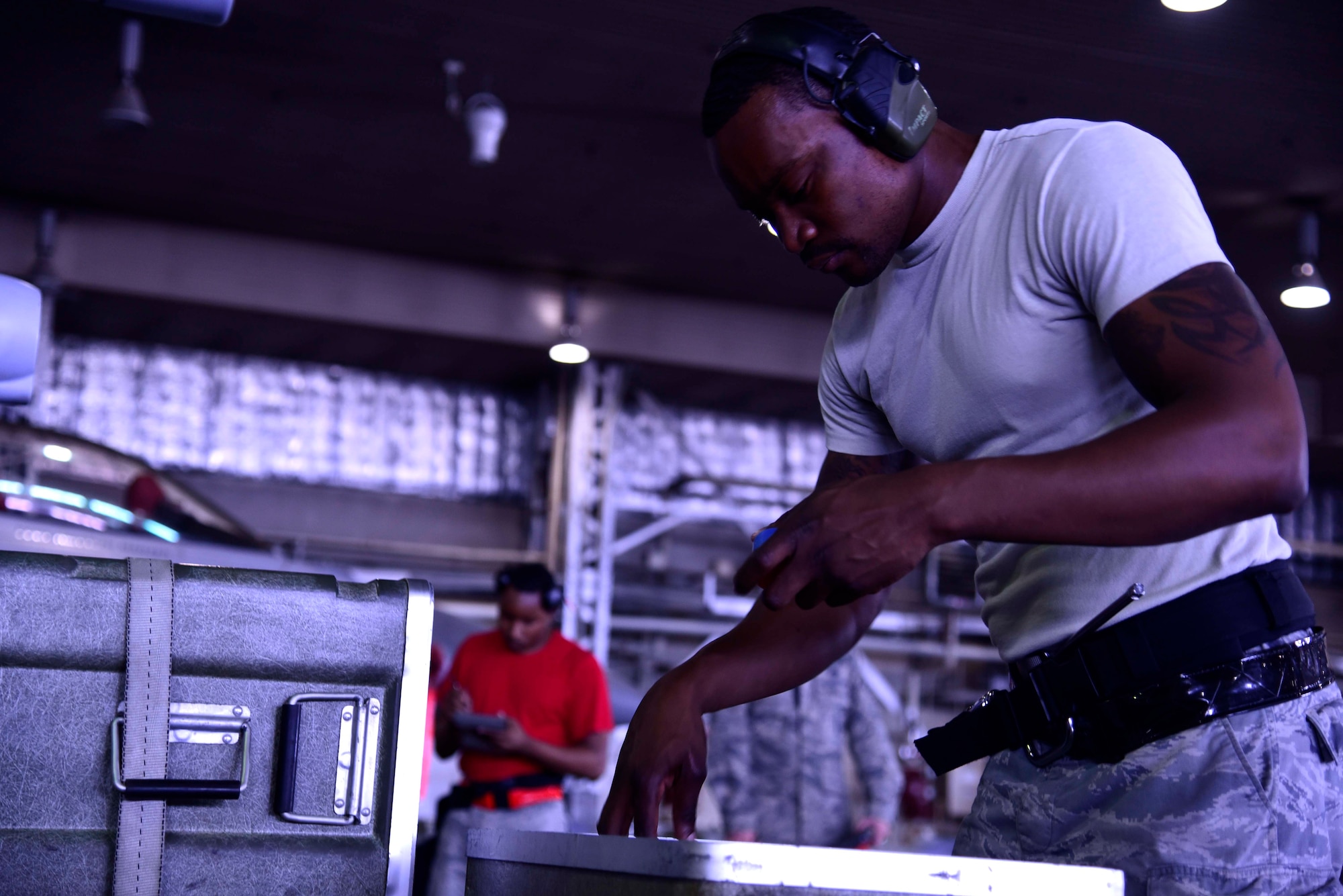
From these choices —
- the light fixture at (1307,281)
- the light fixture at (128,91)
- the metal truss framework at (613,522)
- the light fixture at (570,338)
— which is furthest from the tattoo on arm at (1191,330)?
the metal truss framework at (613,522)

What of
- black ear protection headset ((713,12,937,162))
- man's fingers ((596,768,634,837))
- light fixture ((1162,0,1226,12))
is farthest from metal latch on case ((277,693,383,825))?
light fixture ((1162,0,1226,12))

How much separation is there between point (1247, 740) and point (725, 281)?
809cm

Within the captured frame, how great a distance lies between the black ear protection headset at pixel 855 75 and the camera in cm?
111

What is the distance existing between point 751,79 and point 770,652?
566mm

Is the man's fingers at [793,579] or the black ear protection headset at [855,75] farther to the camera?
the black ear protection headset at [855,75]

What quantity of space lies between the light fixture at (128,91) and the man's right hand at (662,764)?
5258 mm

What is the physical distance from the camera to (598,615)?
924cm

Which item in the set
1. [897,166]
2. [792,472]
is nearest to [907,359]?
[897,166]

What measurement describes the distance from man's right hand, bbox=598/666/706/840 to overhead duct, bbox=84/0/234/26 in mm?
1432

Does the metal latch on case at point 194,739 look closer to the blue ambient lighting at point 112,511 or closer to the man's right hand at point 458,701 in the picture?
the man's right hand at point 458,701

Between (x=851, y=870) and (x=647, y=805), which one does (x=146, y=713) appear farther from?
(x=851, y=870)

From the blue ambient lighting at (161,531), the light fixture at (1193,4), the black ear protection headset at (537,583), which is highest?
the light fixture at (1193,4)

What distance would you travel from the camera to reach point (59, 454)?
6461 millimetres

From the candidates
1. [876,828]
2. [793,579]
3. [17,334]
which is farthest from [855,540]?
[876,828]
